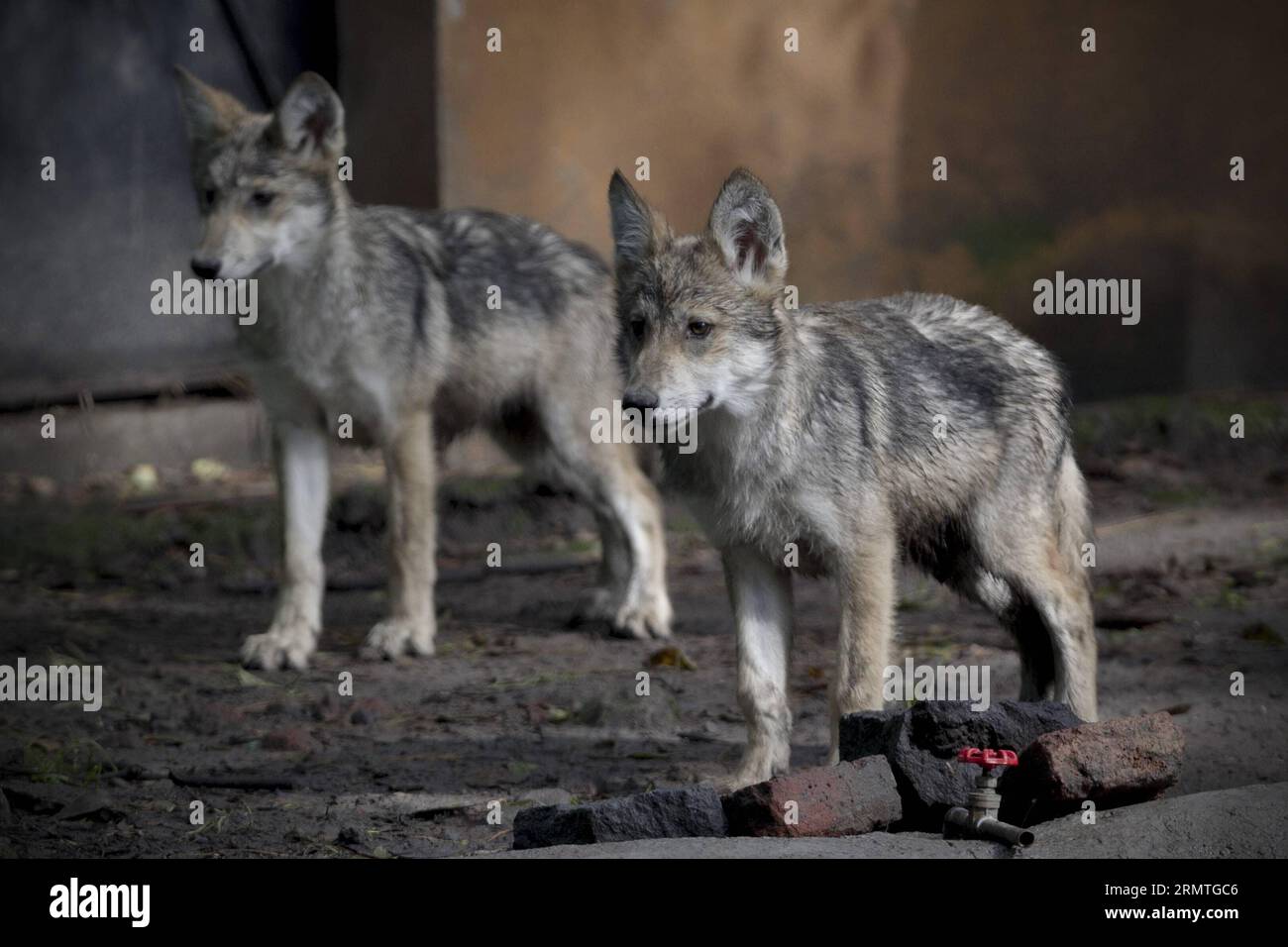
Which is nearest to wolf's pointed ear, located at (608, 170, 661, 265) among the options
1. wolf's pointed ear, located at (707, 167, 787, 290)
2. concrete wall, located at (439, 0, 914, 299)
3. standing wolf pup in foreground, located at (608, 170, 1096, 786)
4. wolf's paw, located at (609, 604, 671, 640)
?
standing wolf pup in foreground, located at (608, 170, 1096, 786)

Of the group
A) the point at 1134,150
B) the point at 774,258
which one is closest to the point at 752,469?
the point at 774,258

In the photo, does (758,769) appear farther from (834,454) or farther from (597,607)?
(597,607)

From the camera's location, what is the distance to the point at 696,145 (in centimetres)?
1061

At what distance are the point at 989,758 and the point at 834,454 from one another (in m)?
1.40

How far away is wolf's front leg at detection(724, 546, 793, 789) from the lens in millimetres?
5676

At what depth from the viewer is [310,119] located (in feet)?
26.2

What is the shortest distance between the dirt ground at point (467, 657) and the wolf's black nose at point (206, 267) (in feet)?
6.02

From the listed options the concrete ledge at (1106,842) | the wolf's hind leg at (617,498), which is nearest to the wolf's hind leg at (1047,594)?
the concrete ledge at (1106,842)

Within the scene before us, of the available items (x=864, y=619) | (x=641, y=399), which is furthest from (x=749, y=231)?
(x=864, y=619)

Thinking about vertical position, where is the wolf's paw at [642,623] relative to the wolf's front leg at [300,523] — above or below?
below

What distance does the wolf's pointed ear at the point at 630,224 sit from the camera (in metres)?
5.64

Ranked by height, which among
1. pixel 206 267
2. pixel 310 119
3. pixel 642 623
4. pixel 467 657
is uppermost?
pixel 310 119

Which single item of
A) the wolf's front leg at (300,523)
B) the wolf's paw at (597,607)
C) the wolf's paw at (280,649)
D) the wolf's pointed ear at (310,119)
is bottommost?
the wolf's paw at (280,649)

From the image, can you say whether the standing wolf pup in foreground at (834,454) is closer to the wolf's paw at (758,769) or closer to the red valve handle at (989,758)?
the wolf's paw at (758,769)
